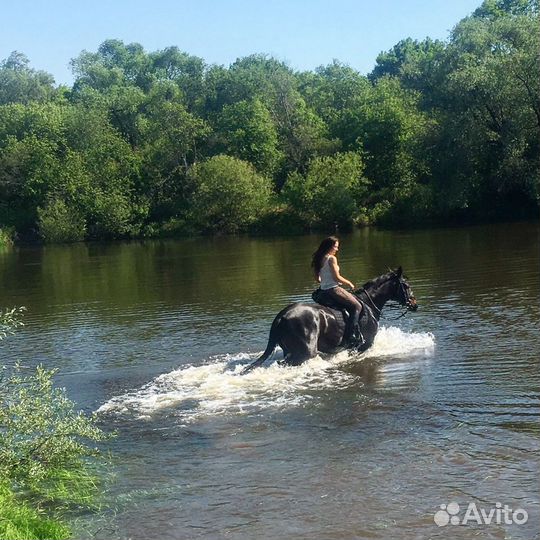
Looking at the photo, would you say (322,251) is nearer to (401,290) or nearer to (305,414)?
(401,290)

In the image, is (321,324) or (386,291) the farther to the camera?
(386,291)

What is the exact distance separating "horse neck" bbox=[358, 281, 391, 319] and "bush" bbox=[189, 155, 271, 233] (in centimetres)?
5946

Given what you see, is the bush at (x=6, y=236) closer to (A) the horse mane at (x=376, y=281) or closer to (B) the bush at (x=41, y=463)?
(A) the horse mane at (x=376, y=281)

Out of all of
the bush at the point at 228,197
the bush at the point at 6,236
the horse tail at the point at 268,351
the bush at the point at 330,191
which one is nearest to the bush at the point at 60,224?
the bush at the point at 6,236

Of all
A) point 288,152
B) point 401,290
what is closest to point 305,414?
point 401,290

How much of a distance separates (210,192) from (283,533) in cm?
7124

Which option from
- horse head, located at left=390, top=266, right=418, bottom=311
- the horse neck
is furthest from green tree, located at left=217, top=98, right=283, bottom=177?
the horse neck

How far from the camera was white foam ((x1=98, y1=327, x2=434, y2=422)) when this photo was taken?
12.4 meters

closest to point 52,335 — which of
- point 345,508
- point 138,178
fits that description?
point 345,508

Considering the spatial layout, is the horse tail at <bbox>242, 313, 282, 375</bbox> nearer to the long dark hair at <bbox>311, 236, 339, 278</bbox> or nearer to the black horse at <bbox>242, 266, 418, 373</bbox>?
the black horse at <bbox>242, 266, 418, 373</bbox>

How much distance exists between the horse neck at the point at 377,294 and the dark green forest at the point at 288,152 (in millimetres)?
46078

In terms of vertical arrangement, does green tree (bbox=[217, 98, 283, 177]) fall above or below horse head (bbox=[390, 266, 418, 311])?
above

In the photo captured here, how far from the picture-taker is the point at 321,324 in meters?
15.0

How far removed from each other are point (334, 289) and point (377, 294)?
1.53 metres
